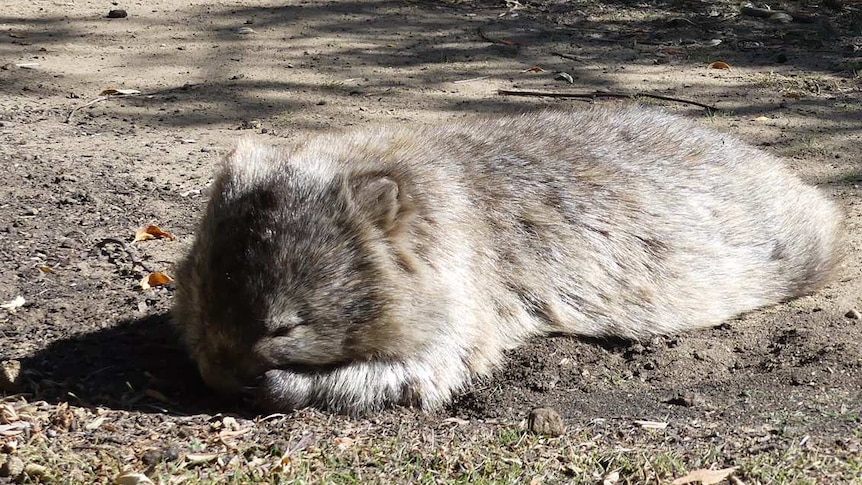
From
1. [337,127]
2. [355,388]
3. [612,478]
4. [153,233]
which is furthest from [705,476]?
[337,127]

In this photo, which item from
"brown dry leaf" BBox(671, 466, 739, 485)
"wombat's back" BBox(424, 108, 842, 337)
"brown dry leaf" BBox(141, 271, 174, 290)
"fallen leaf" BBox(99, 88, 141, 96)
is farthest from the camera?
"fallen leaf" BBox(99, 88, 141, 96)

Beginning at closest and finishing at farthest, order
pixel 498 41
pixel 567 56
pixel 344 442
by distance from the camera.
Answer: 1. pixel 344 442
2. pixel 567 56
3. pixel 498 41

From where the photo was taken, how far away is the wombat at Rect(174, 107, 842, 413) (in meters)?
3.79

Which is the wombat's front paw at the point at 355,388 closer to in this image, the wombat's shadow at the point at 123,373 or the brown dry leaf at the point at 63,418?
the wombat's shadow at the point at 123,373

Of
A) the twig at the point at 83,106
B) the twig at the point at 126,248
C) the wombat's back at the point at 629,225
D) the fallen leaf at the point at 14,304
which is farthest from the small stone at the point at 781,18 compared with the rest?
the fallen leaf at the point at 14,304

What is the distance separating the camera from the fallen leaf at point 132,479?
3189 mm

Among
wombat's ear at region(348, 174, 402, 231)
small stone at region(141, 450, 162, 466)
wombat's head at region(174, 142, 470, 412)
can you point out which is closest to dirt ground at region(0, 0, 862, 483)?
small stone at region(141, 450, 162, 466)

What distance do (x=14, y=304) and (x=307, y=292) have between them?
5.20 ft

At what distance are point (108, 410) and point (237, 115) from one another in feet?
12.7

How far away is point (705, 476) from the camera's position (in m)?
3.35

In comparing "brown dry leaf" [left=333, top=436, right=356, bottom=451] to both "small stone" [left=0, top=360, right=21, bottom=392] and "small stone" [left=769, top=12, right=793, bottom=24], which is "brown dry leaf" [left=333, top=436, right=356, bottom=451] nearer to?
"small stone" [left=0, top=360, right=21, bottom=392]

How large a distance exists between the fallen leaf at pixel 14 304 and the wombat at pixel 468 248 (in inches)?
32.9

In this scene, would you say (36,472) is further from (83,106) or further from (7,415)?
(83,106)

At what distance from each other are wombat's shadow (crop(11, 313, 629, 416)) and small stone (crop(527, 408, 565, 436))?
0.46 metres
